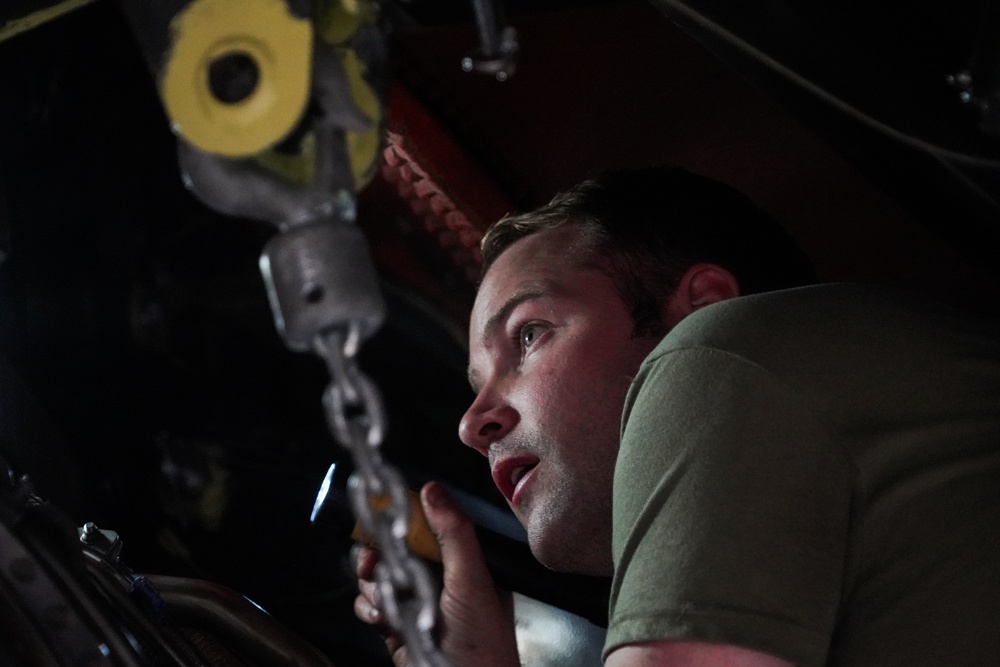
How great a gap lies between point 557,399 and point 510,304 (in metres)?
0.15

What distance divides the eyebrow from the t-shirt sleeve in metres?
0.45

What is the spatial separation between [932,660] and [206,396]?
2.88 ft

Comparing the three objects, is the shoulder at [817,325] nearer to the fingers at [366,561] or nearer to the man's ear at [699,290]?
the man's ear at [699,290]

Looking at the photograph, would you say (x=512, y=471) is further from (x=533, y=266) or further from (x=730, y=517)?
(x=730, y=517)

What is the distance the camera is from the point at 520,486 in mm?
1128

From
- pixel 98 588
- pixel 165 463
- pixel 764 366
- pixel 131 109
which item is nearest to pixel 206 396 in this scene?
pixel 165 463

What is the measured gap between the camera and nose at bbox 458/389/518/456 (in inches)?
44.3

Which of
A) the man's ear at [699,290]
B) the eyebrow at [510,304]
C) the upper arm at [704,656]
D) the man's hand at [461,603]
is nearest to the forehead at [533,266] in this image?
the eyebrow at [510,304]

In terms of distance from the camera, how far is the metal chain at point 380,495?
41 centimetres

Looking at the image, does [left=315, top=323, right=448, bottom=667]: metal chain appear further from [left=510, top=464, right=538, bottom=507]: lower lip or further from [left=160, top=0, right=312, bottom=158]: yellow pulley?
[left=510, top=464, right=538, bottom=507]: lower lip

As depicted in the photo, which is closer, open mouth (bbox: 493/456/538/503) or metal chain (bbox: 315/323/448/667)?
metal chain (bbox: 315/323/448/667)

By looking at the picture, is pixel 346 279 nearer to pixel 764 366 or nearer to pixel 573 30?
pixel 764 366

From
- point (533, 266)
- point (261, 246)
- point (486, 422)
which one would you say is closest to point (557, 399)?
point (486, 422)

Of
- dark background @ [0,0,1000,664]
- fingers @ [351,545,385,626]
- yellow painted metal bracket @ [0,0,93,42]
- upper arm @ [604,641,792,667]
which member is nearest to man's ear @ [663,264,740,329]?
dark background @ [0,0,1000,664]
